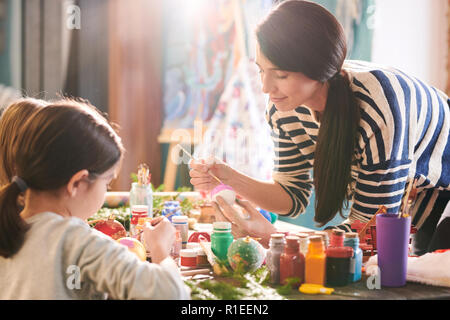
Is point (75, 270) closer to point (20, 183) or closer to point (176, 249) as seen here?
point (20, 183)

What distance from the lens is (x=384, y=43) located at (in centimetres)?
356

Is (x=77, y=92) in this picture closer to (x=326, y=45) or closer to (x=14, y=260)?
(x=326, y=45)

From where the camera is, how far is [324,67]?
1.44m

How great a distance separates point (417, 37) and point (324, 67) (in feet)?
8.28

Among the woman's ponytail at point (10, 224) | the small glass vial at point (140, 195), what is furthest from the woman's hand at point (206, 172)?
the woman's ponytail at point (10, 224)

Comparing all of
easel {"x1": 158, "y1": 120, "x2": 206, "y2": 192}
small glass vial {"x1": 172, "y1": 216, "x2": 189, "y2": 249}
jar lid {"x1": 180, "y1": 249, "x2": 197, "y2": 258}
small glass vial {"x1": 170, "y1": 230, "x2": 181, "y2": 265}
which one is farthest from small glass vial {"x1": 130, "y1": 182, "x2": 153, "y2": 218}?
easel {"x1": 158, "y1": 120, "x2": 206, "y2": 192}

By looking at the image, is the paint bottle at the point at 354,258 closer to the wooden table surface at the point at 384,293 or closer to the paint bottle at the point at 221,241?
the wooden table surface at the point at 384,293

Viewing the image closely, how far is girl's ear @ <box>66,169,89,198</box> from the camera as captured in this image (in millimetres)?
997

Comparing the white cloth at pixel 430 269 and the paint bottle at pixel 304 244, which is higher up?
the paint bottle at pixel 304 244

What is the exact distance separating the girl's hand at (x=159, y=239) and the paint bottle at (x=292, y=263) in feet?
0.81

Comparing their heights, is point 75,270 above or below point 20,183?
below

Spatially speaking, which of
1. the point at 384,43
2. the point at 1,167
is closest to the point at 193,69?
the point at 384,43

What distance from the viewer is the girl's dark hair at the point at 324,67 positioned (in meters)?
1.41

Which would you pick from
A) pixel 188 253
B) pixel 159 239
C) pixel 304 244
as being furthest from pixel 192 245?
pixel 304 244
